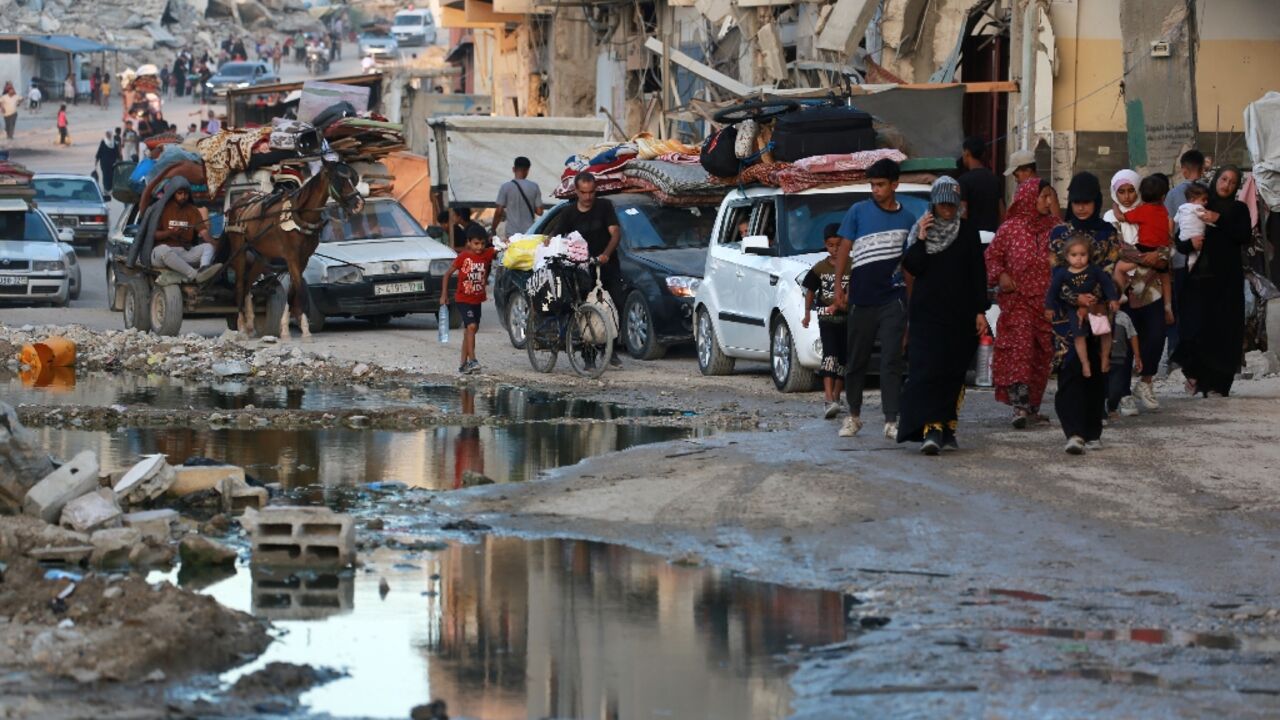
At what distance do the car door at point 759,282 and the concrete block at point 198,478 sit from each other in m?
6.74

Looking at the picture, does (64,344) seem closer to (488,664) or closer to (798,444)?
(798,444)

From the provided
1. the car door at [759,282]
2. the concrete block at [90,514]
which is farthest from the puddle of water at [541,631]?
the car door at [759,282]

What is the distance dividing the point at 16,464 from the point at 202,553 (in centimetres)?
147

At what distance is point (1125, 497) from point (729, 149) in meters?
8.54

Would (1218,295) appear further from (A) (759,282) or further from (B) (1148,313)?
(A) (759,282)

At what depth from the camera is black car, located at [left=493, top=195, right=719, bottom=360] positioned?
732 inches

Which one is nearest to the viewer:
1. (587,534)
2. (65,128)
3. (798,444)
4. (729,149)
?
(587,534)

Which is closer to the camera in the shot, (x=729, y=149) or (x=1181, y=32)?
(x=729, y=149)

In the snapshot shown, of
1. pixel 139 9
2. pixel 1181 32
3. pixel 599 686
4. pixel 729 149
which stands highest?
pixel 139 9

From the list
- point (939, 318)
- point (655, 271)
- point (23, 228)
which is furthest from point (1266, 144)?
point (23, 228)

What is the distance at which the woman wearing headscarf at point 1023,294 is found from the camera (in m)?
12.1

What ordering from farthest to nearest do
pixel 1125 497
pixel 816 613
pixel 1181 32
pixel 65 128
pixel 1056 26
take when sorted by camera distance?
pixel 65 128, pixel 1056 26, pixel 1181 32, pixel 1125 497, pixel 816 613

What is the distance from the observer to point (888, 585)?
26.0ft

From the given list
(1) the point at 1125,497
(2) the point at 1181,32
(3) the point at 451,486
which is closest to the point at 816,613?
(1) the point at 1125,497
